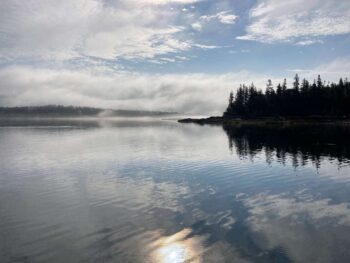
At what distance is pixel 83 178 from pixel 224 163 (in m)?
21.3

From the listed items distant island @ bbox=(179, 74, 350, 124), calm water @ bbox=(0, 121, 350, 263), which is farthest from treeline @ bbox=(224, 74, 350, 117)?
calm water @ bbox=(0, 121, 350, 263)

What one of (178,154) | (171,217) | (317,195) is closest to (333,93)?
(178,154)

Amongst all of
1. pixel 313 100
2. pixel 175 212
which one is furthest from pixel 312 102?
pixel 175 212

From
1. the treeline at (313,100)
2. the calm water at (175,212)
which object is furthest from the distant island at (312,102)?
the calm water at (175,212)

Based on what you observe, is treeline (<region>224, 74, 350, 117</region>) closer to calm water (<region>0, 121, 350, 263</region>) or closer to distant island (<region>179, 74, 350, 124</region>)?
distant island (<region>179, 74, 350, 124</region>)

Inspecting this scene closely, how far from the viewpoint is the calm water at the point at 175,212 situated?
18234mm

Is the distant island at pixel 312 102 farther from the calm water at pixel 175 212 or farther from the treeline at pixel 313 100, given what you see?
A: the calm water at pixel 175 212

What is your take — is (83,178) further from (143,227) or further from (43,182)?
(143,227)

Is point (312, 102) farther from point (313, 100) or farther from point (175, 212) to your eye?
point (175, 212)

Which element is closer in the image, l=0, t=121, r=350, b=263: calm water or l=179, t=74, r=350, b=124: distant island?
l=0, t=121, r=350, b=263: calm water

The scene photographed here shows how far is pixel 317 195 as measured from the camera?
31078 mm

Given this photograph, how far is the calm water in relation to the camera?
1823 cm

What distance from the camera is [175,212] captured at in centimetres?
2536

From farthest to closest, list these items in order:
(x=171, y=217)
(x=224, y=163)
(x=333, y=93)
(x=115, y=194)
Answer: (x=333, y=93), (x=224, y=163), (x=115, y=194), (x=171, y=217)
